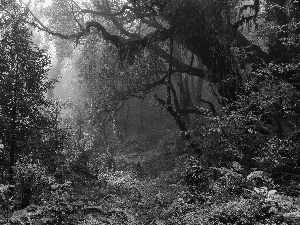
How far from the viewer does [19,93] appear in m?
9.38

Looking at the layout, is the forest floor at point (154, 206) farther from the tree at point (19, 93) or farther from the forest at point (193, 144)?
the tree at point (19, 93)

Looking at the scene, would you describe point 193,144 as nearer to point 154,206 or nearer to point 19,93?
point 154,206

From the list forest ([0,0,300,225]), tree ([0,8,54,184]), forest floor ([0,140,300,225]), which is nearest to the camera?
forest floor ([0,140,300,225])

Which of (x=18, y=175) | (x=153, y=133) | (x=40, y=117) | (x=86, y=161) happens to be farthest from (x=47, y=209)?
(x=153, y=133)

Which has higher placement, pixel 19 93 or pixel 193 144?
pixel 19 93

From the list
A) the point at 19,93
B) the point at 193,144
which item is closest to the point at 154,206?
the point at 193,144

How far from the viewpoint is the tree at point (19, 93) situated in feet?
30.2

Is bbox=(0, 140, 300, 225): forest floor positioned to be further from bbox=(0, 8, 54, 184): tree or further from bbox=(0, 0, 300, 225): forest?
bbox=(0, 8, 54, 184): tree

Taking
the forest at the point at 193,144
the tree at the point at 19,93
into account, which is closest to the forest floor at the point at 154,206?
the forest at the point at 193,144

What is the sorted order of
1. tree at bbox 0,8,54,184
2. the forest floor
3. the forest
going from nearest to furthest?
the forest floor < the forest < tree at bbox 0,8,54,184

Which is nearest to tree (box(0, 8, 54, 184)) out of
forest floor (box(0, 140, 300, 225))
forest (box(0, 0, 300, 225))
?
forest (box(0, 0, 300, 225))

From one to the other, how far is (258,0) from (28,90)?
35.9ft

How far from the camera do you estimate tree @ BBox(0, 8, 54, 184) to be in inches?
363

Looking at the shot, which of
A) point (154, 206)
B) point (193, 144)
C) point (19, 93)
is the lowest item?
point (154, 206)
